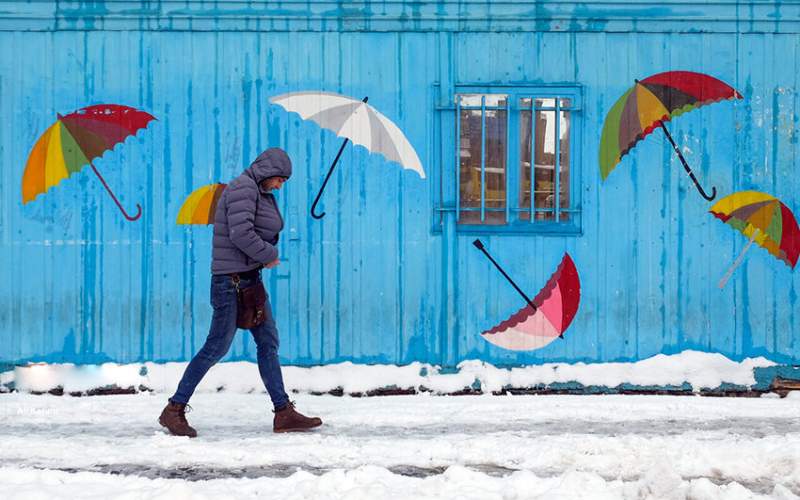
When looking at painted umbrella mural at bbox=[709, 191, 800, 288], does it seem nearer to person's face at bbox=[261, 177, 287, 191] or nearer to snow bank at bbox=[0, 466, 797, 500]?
snow bank at bbox=[0, 466, 797, 500]

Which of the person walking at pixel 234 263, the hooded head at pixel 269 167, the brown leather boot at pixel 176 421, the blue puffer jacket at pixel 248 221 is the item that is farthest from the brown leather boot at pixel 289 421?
the hooded head at pixel 269 167

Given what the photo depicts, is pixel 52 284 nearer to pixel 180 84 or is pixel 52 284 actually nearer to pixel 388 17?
pixel 180 84

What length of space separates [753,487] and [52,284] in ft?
18.4

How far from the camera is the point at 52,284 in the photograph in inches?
334

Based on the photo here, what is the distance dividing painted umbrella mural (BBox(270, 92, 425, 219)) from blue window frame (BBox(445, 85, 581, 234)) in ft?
1.50

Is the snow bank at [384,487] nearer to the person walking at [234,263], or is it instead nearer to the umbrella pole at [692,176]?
the person walking at [234,263]

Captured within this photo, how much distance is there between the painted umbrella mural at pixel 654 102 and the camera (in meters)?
8.48

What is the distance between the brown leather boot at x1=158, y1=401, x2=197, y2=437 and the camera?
6.87 m

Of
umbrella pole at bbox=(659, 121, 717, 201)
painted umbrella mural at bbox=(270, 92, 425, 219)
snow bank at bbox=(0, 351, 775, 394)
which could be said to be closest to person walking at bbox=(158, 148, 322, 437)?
snow bank at bbox=(0, 351, 775, 394)

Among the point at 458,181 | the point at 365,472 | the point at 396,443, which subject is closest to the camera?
the point at 365,472

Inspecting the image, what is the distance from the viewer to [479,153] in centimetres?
849

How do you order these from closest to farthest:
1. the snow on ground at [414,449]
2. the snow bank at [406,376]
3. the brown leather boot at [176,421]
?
the snow on ground at [414,449] < the brown leather boot at [176,421] < the snow bank at [406,376]

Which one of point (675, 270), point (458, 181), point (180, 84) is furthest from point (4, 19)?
point (675, 270)

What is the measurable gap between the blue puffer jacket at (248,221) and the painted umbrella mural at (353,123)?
1.56 meters
